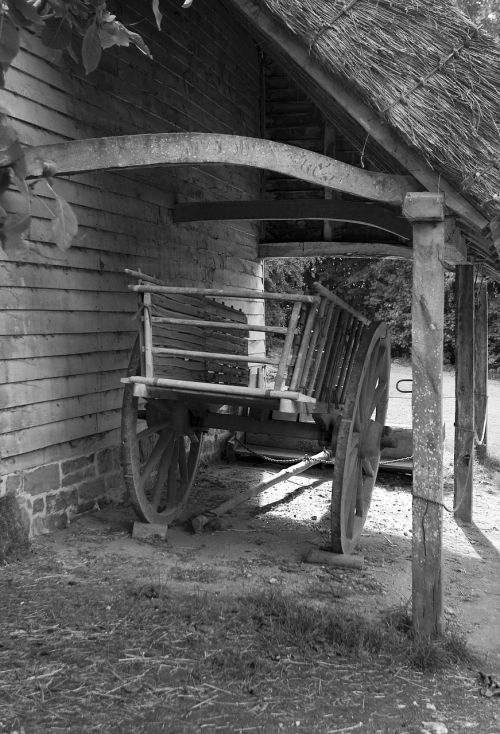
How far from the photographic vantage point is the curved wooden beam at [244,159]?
3.79 m

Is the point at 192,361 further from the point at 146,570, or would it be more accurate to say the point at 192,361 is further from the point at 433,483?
the point at 433,483

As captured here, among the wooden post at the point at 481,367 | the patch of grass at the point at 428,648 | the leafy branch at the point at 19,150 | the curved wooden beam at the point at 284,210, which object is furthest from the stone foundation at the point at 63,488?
the wooden post at the point at 481,367

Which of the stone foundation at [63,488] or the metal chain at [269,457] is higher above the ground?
the stone foundation at [63,488]

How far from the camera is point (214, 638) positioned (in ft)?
12.3

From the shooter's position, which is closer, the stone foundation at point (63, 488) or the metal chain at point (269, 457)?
the stone foundation at point (63, 488)

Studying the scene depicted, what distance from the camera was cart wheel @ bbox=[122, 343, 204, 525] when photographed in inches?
201

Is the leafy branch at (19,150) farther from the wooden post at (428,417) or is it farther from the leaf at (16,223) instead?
the wooden post at (428,417)

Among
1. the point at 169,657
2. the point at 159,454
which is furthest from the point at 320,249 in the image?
the point at 169,657

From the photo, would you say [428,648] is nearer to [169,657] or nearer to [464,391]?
[169,657]

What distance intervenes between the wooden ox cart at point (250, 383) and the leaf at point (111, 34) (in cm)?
255

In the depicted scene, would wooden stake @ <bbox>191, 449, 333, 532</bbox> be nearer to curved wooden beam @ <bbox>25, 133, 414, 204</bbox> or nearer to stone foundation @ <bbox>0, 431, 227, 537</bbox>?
stone foundation @ <bbox>0, 431, 227, 537</bbox>

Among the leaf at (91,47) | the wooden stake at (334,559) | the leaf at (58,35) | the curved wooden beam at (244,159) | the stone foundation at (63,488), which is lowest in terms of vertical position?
the wooden stake at (334,559)

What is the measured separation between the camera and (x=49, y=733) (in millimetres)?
2828

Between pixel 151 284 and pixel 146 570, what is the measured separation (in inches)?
72.1
